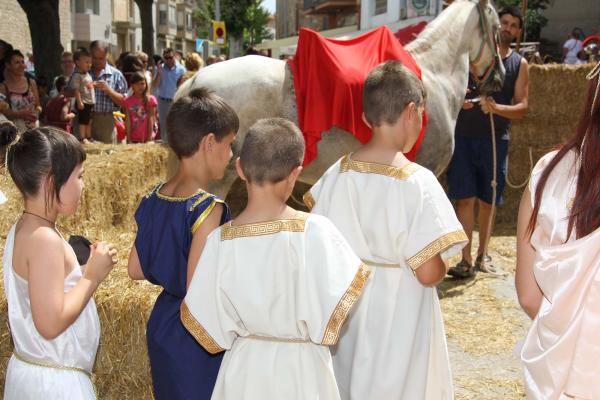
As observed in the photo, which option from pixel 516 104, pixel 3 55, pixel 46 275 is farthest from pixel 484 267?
pixel 3 55

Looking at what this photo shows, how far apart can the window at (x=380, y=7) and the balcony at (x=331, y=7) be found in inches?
809

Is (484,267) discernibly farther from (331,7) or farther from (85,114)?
(331,7)

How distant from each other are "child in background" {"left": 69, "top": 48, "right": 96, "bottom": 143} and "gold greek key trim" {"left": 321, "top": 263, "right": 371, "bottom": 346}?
7.33 m

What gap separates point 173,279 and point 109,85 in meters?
7.28

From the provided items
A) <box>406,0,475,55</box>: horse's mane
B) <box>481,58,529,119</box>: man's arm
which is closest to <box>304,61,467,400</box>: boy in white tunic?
<box>481,58,529,119</box>: man's arm

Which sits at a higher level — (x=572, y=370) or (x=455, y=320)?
(x=572, y=370)

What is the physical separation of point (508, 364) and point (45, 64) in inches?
421

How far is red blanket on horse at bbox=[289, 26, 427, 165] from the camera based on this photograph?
460 cm

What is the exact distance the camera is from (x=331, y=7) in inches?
1336

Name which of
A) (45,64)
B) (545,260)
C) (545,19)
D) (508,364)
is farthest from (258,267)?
(545,19)

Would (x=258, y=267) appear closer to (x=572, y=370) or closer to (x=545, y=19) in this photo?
(x=572, y=370)

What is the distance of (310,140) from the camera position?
4.70m

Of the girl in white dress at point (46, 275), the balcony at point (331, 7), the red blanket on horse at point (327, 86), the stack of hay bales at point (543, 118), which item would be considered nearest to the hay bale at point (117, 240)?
the girl in white dress at point (46, 275)

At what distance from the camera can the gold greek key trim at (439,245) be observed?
2287 mm
